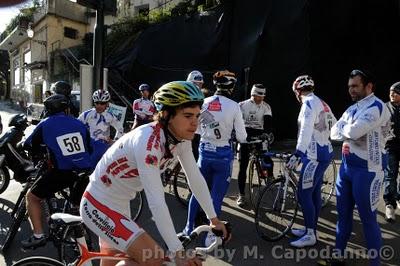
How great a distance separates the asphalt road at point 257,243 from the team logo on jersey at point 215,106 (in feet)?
5.41

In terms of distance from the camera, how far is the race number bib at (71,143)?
457 cm

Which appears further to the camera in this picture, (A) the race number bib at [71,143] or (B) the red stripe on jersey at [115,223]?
(A) the race number bib at [71,143]

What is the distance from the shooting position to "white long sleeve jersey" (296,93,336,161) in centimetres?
475

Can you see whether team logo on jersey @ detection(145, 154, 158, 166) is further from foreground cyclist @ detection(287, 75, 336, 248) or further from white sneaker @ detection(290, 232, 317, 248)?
white sneaker @ detection(290, 232, 317, 248)

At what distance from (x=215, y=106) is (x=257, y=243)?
5.87ft

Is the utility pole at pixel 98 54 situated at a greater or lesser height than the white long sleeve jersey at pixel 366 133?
greater

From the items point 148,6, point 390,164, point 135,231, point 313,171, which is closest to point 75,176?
point 135,231

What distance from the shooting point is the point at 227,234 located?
2645 millimetres

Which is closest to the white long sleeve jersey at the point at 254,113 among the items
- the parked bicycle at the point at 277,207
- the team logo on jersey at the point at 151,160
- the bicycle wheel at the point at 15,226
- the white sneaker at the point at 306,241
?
the parked bicycle at the point at 277,207

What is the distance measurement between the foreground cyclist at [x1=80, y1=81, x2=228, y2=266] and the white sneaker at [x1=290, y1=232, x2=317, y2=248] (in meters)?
2.59

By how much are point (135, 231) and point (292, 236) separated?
11.1 ft

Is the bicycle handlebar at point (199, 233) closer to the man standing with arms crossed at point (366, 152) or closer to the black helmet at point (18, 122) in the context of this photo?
the man standing with arms crossed at point (366, 152)

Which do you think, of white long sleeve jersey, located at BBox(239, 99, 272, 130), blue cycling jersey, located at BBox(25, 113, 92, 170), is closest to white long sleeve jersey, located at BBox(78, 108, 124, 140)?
blue cycling jersey, located at BBox(25, 113, 92, 170)

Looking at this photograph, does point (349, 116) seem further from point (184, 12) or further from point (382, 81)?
point (184, 12)
